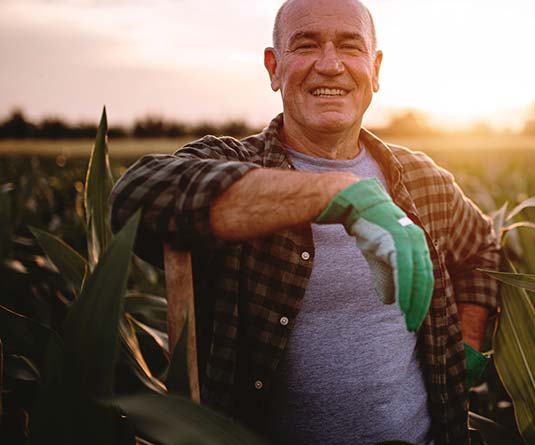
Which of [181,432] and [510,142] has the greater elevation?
[510,142]

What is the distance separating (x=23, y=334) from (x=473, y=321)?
4.16ft

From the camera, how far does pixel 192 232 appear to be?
0.84 m

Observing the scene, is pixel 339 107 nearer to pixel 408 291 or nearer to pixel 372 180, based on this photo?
pixel 372 180

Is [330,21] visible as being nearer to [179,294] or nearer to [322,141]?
[322,141]

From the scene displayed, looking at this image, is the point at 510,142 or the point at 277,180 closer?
the point at 277,180

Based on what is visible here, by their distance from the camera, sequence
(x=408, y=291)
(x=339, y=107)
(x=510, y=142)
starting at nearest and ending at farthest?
(x=408, y=291), (x=339, y=107), (x=510, y=142)

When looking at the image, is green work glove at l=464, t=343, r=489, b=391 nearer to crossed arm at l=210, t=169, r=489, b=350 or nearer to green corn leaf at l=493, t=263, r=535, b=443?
green corn leaf at l=493, t=263, r=535, b=443

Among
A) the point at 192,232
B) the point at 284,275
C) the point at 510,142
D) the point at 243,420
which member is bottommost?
the point at 243,420

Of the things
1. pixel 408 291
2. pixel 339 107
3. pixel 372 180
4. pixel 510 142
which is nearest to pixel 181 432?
pixel 408 291

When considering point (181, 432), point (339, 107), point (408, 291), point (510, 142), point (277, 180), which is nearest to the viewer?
point (181, 432)

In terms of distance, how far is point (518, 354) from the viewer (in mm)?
1237

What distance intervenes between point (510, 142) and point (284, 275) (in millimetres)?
20165

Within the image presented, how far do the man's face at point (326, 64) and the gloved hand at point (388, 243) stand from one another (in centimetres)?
60

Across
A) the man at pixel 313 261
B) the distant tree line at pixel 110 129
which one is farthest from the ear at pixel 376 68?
the distant tree line at pixel 110 129
